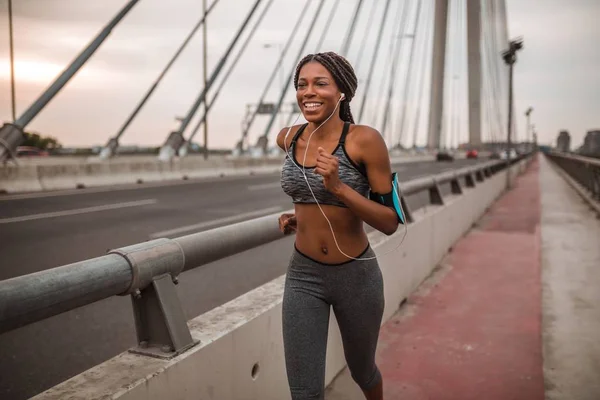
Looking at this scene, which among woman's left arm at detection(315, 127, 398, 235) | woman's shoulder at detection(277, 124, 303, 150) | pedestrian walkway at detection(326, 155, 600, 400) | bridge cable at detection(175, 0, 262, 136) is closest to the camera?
woman's left arm at detection(315, 127, 398, 235)

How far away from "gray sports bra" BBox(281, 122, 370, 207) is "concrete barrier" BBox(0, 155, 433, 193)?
1468cm

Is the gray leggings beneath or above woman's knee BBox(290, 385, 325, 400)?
above

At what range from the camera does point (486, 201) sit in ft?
48.0

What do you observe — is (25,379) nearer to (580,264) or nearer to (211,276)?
(211,276)

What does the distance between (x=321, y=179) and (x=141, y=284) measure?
85 centimetres

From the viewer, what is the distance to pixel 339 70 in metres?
2.44

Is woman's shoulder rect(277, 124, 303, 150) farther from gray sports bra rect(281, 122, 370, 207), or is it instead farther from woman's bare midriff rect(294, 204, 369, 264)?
woman's bare midriff rect(294, 204, 369, 264)

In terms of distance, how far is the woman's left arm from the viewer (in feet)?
7.45

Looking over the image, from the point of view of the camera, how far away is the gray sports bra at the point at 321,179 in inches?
93.8

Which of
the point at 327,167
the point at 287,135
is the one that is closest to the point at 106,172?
the point at 287,135

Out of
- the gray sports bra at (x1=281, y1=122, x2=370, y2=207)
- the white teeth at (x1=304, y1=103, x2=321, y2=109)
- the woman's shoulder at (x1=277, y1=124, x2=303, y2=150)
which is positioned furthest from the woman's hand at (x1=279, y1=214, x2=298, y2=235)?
the white teeth at (x1=304, y1=103, x2=321, y2=109)

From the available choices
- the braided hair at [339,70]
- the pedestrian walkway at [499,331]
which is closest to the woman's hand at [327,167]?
the braided hair at [339,70]

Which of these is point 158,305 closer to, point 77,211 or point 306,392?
point 306,392

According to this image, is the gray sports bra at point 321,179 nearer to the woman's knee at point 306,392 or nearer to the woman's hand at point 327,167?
the woman's hand at point 327,167
